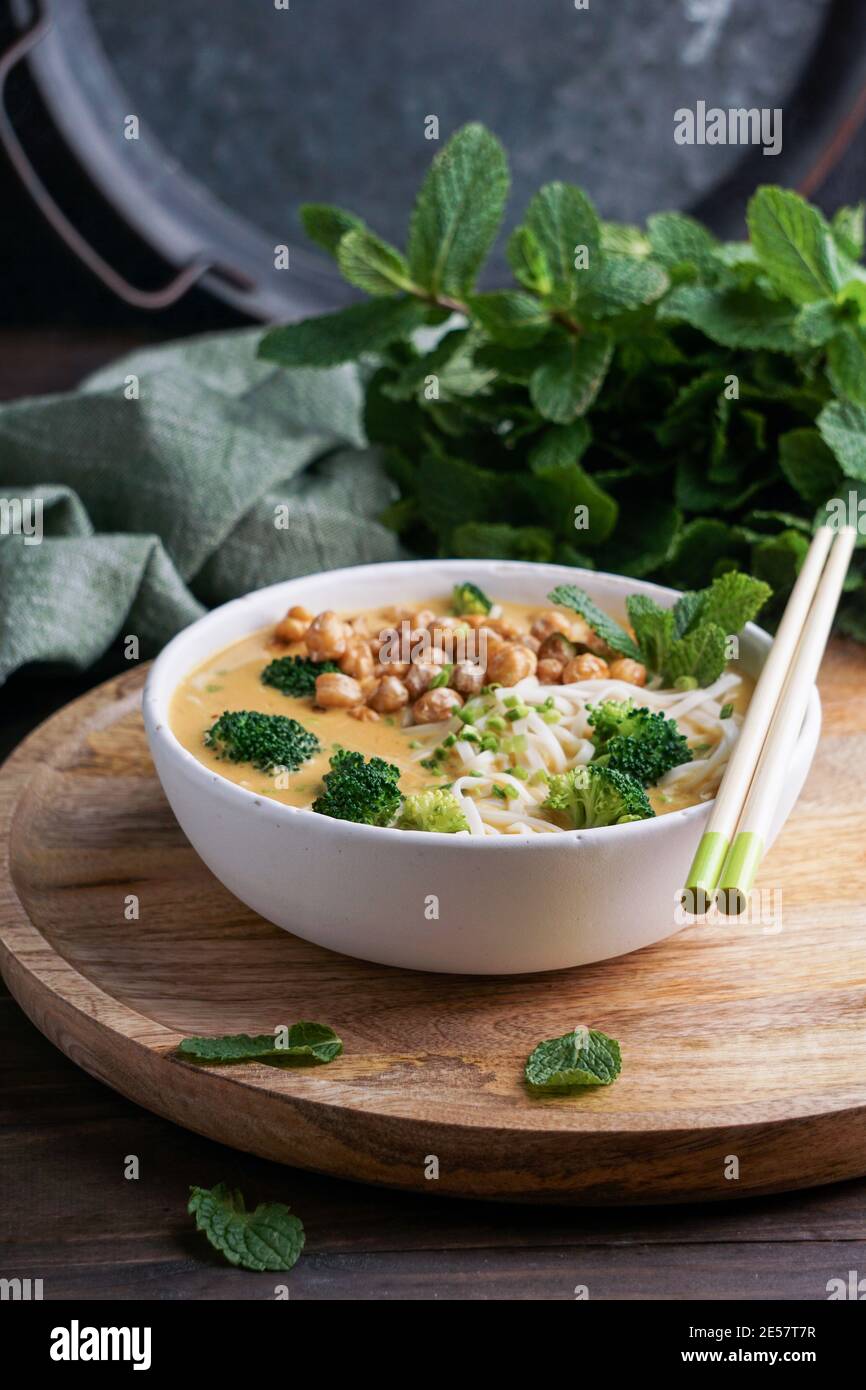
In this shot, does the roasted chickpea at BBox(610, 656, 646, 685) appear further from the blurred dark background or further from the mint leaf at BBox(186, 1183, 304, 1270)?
the blurred dark background

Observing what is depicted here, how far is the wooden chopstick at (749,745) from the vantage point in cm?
192

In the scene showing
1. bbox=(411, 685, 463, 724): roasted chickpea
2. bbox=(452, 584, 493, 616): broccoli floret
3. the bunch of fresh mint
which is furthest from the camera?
the bunch of fresh mint

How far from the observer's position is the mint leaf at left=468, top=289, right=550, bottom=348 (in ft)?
11.1

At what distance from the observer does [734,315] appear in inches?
134

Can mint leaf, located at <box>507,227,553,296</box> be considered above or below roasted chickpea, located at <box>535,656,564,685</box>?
above

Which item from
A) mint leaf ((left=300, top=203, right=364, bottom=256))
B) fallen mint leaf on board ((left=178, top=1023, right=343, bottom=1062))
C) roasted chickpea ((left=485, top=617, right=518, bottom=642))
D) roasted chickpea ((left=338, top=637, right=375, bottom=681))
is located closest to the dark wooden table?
fallen mint leaf on board ((left=178, top=1023, right=343, bottom=1062))

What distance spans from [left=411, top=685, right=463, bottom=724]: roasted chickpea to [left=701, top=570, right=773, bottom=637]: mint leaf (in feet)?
1.66

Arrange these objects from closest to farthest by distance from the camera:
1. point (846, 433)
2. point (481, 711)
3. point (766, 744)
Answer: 1. point (766, 744)
2. point (481, 711)
3. point (846, 433)

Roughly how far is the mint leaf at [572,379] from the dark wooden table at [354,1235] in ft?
6.06

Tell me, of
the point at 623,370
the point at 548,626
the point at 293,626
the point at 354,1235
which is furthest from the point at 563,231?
the point at 354,1235

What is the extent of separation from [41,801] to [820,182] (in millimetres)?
4080

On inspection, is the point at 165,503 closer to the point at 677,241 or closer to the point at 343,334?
the point at 343,334

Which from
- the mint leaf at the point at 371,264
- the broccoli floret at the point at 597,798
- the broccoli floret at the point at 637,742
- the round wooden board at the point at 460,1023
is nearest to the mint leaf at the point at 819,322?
the mint leaf at the point at 371,264

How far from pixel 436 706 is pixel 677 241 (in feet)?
5.65
